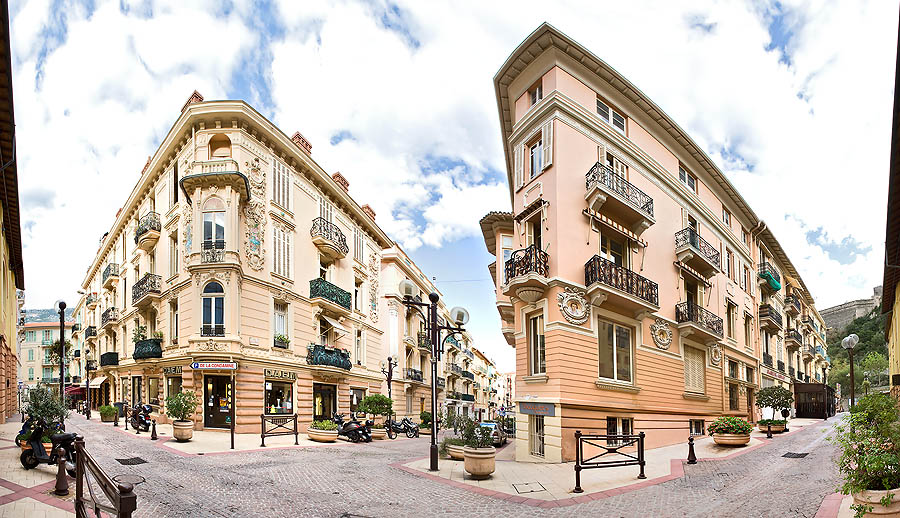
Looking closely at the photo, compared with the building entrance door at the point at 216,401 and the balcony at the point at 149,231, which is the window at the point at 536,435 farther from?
the balcony at the point at 149,231

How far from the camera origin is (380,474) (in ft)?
42.8

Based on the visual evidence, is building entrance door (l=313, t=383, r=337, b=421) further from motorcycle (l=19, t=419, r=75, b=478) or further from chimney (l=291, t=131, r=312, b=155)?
motorcycle (l=19, t=419, r=75, b=478)

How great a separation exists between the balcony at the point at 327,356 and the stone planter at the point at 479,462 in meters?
17.0

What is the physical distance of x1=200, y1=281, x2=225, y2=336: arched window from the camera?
2273 cm

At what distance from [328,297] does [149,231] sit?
9.96m

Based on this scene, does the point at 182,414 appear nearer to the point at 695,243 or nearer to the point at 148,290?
the point at 148,290

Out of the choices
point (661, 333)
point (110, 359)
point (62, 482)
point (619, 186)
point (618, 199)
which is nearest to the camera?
point (62, 482)

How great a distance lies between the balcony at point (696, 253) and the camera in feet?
73.0

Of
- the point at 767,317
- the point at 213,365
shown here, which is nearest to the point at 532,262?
the point at 213,365

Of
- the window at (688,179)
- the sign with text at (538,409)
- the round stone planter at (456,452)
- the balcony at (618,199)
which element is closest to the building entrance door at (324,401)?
the round stone planter at (456,452)

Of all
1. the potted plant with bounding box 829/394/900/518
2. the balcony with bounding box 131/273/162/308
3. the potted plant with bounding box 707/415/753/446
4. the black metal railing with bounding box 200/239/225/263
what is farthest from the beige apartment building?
the balcony with bounding box 131/273/162/308

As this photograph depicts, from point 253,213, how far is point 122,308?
18.3 meters

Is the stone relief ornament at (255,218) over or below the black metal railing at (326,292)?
over

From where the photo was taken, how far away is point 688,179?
25.1 meters
